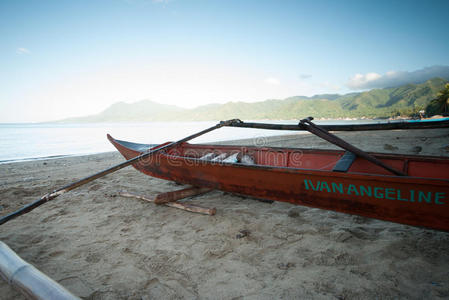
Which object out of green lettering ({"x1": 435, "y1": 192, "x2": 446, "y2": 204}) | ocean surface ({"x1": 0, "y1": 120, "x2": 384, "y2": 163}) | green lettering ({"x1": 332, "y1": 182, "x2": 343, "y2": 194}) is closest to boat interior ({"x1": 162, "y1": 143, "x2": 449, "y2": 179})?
green lettering ({"x1": 332, "y1": 182, "x2": 343, "y2": 194})

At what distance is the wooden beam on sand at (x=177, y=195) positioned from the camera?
→ 3.70 m

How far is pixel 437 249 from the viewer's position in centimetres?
226

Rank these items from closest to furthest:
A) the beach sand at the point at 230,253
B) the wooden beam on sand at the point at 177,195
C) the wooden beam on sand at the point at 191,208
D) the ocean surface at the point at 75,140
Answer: the beach sand at the point at 230,253, the wooden beam on sand at the point at 191,208, the wooden beam on sand at the point at 177,195, the ocean surface at the point at 75,140

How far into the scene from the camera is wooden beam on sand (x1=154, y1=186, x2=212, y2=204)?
370 centimetres

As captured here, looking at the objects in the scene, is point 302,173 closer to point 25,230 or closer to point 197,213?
point 197,213

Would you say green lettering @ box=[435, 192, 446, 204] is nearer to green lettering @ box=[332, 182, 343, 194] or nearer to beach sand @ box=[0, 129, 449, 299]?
beach sand @ box=[0, 129, 449, 299]

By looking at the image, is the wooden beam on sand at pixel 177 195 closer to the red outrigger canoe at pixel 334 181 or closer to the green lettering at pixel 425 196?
the red outrigger canoe at pixel 334 181

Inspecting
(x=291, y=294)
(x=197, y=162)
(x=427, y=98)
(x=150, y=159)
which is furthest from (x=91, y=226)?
(x=427, y=98)

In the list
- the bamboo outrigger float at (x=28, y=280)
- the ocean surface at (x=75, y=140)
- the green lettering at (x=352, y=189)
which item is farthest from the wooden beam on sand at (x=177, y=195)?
the ocean surface at (x=75, y=140)

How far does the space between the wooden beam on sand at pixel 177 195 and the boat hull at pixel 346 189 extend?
58 cm

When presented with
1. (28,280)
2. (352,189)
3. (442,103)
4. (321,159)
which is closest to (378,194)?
(352,189)

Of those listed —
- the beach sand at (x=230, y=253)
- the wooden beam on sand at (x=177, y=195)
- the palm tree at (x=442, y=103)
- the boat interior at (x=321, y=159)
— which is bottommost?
the beach sand at (x=230, y=253)

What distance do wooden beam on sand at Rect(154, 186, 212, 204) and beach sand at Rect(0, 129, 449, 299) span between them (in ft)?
0.62

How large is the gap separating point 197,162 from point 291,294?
7.46ft
